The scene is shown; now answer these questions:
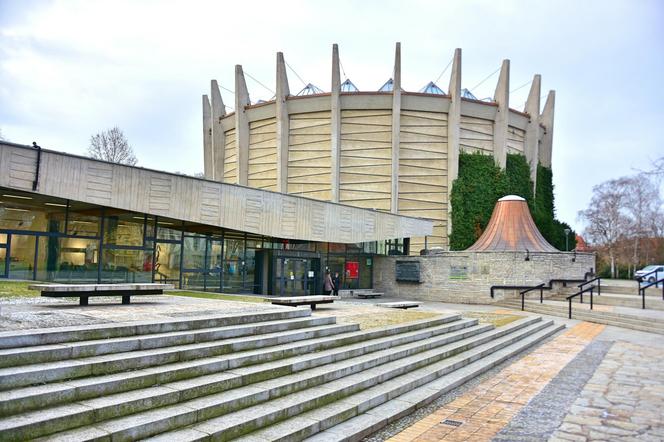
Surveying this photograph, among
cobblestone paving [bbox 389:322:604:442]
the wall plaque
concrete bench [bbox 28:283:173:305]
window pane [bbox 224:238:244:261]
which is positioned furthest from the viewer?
the wall plaque

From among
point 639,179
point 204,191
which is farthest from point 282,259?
point 639,179

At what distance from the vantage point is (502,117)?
36.9 metres

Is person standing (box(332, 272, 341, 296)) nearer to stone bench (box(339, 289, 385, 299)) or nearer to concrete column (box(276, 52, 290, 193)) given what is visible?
stone bench (box(339, 289, 385, 299))

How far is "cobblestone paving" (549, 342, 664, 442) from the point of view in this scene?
18.1 ft

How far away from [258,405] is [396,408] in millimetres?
1820

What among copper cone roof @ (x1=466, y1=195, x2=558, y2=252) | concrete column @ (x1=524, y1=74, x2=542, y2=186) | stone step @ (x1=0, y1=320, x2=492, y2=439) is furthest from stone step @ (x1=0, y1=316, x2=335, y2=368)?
concrete column @ (x1=524, y1=74, x2=542, y2=186)

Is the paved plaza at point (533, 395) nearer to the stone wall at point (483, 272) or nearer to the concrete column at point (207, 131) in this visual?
the stone wall at point (483, 272)

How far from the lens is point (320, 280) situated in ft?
76.9

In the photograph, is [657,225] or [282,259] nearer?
[282,259]

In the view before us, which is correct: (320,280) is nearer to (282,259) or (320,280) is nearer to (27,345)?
(282,259)

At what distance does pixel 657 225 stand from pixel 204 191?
4456 centimetres

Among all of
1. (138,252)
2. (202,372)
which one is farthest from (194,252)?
(202,372)

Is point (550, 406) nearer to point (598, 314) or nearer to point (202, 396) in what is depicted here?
point (202, 396)

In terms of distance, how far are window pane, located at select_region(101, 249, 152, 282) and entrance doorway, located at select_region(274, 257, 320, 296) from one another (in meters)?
5.67
